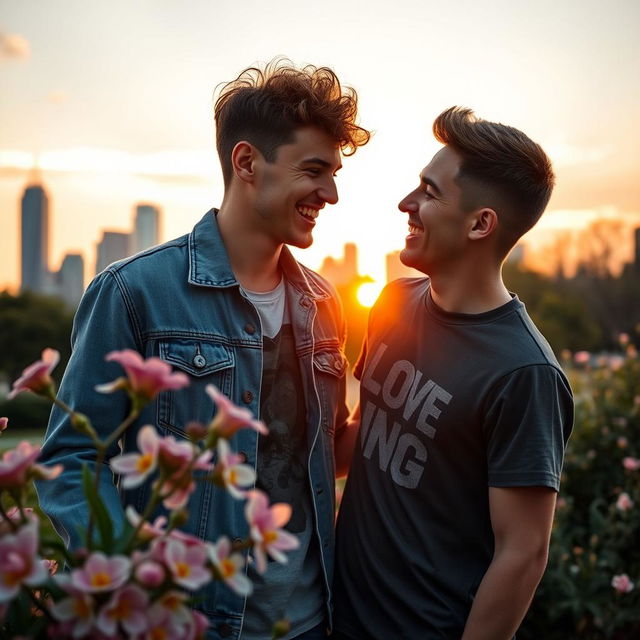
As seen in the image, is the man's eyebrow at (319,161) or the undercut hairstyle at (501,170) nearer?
the undercut hairstyle at (501,170)

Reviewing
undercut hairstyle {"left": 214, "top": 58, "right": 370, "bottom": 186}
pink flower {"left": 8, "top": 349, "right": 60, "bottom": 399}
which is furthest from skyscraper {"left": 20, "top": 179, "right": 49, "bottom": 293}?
pink flower {"left": 8, "top": 349, "right": 60, "bottom": 399}

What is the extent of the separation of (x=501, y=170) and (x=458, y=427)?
80 centimetres

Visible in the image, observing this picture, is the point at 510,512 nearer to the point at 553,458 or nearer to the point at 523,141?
the point at 553,458

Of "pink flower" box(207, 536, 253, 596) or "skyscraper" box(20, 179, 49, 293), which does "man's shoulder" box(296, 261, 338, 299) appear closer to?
"pink flower" box(207, 536, 253, 596)

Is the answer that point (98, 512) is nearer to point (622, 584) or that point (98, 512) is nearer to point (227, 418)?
point (227, 418)

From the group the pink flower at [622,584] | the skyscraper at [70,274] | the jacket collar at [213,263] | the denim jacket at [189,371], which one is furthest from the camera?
the skyscraper at [70,274]

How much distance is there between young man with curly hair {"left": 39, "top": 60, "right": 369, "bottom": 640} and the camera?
2.04 m

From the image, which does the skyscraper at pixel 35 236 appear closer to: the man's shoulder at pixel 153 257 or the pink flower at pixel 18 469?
the man's shoulder at pixel 153 257

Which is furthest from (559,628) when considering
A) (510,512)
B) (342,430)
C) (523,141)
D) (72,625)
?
(72,625)

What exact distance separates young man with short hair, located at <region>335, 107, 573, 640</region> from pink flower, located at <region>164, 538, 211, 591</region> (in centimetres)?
120

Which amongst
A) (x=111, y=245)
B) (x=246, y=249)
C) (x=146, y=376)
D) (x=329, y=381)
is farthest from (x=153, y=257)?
(x=111, y=245)

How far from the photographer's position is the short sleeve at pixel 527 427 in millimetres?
1934

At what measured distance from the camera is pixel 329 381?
2498 millimetres

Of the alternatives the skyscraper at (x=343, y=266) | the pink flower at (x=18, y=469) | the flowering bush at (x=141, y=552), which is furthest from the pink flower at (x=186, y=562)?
the skyscraper at (x=343, y=266)
